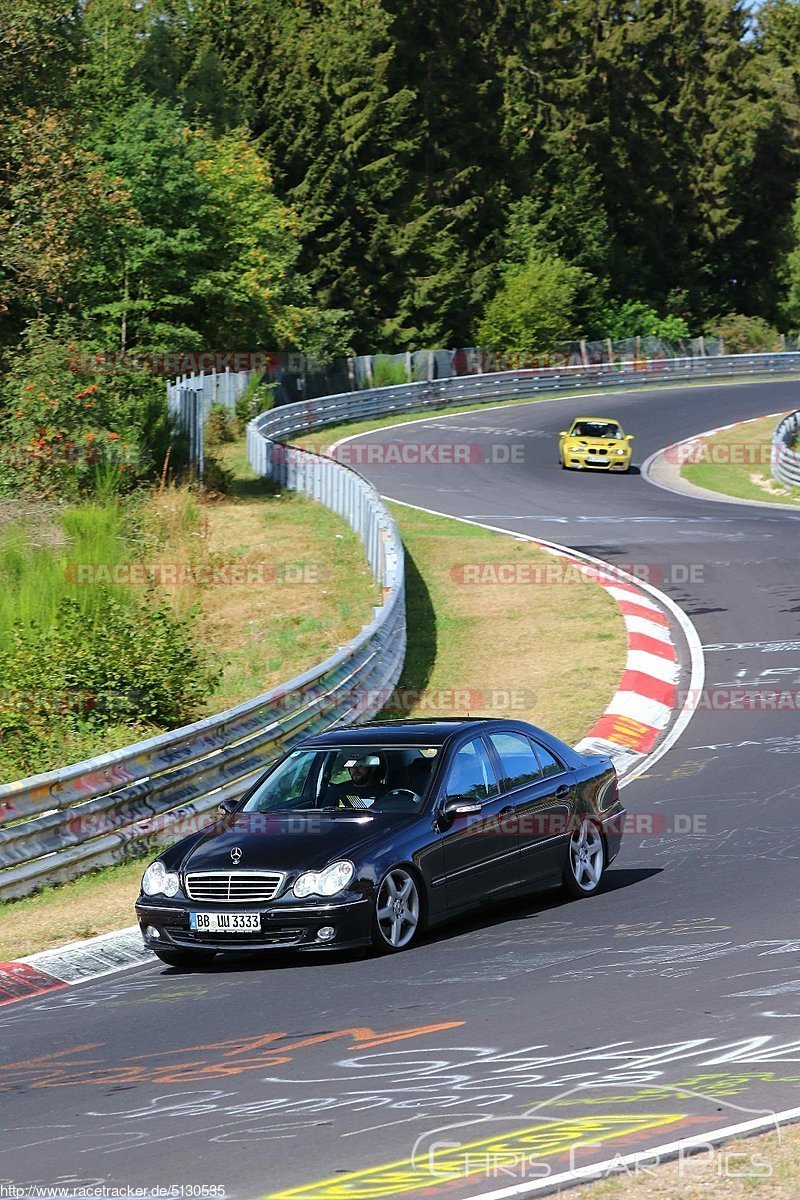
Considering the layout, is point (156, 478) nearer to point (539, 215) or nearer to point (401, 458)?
point (401, 458)

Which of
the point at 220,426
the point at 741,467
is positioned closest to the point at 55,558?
the point at 220,426

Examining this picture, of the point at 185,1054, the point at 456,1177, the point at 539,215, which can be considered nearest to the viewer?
the point at 456,1177

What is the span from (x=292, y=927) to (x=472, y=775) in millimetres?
1788

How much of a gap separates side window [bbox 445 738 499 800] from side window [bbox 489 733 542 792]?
14 cm

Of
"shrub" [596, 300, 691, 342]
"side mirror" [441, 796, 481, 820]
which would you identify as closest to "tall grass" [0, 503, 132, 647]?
"side mirror" [441, 796, 481, 820]

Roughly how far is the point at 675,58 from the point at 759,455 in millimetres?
60500

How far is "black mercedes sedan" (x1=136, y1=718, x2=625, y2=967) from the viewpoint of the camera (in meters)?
9.42

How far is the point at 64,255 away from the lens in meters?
31.3

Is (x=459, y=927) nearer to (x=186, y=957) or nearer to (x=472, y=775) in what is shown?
(x=472, y=775)

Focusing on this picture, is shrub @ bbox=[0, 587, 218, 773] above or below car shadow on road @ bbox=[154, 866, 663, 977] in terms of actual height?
above

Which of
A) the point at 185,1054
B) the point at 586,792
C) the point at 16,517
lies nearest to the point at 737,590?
the point at 16,517

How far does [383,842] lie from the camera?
9648 millimetres

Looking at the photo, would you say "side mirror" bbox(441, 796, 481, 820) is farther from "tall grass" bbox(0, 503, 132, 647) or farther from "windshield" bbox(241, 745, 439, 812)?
"tall grass" bbox(0, 503, 132, 647)

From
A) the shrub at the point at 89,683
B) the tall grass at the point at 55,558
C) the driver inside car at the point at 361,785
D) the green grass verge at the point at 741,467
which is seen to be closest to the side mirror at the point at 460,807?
the driver inside car at the point at 361,785
